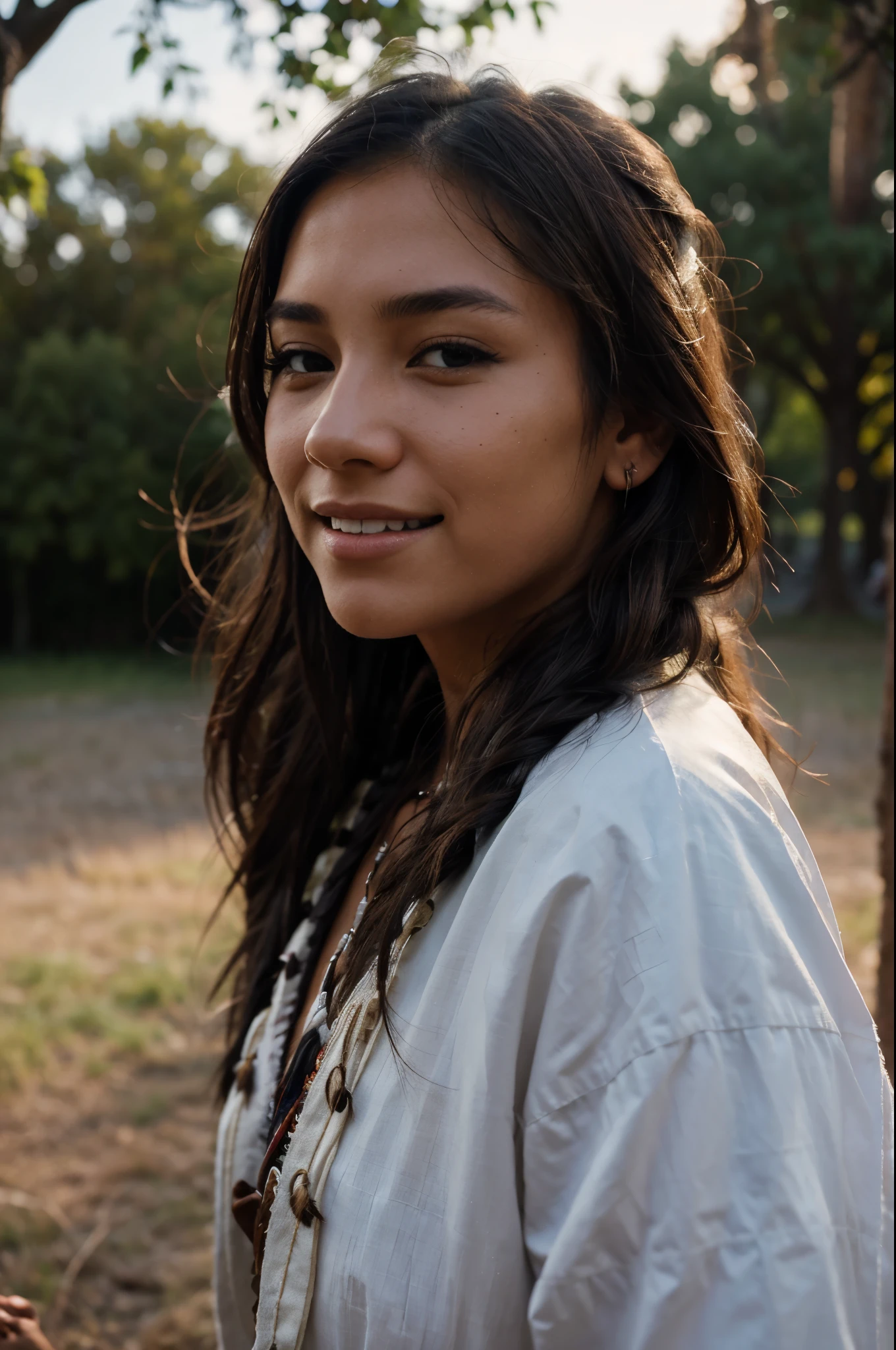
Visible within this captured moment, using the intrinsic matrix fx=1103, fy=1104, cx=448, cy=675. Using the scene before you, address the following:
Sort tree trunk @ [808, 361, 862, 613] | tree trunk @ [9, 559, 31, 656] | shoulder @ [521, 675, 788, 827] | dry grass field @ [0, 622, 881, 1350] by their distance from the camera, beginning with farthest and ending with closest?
1. tree trunk @ [9, 559, 31, 656]
2. tree trunk @ [808, 361, 862, 613]
3. dry grass field @ [0, 622, 881, 1350]
4. shoulder @ [521, 675, 788, 827]

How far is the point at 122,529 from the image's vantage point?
1565 cm

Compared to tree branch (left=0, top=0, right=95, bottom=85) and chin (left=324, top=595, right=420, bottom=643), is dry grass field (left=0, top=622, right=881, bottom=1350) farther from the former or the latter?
tree branch (left=0, top=0, right=95, bottom=85)

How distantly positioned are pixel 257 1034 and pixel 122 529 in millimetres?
14865

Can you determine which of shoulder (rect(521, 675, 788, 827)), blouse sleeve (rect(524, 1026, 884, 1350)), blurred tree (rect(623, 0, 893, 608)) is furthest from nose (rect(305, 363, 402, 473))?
blurred tree (rect(623, 0, 893, 608))

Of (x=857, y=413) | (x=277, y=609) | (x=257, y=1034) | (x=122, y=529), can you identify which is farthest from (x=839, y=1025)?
(x=857, y=413)

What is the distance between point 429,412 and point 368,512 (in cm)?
13

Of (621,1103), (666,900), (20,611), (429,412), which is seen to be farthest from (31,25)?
(20,611)

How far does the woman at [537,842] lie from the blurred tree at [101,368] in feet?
46.6

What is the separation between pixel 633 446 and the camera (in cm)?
134

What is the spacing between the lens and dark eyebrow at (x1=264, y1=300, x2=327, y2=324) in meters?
1.28

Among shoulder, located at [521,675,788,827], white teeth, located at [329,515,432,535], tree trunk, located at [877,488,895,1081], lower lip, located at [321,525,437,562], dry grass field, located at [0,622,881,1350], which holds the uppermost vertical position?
white teeth, located at [329,515,432,535]

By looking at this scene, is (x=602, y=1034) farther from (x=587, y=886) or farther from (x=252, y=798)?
(x=252, y=798)

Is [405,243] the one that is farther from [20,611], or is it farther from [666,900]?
[20,611]

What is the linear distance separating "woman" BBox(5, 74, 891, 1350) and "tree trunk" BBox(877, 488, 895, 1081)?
740 millimetres
